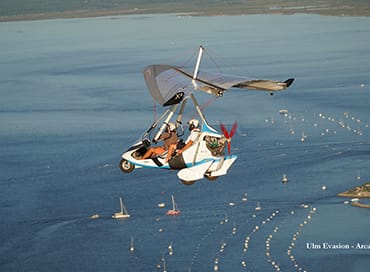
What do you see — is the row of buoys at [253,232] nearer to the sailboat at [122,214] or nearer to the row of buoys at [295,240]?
the row of buoys at [295,240]

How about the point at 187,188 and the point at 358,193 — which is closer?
the point at 358,193

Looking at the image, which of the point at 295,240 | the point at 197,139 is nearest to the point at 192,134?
the point at 197,139

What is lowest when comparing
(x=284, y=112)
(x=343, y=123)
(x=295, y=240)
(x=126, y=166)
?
(x=295, y=240)

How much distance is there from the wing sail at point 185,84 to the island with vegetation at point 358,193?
60.7m

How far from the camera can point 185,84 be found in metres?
26.2

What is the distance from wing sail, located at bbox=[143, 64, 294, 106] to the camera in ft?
80.3

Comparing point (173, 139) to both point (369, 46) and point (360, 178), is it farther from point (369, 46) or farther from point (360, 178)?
point (369, 46)

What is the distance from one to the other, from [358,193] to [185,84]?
210 feet

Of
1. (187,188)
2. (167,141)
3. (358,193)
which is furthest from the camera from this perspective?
(187,188)

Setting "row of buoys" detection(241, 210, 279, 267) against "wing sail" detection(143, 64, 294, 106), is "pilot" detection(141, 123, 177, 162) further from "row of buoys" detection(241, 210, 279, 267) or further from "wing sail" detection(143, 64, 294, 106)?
"row of buoys" detection(241, 210, 279, 267)

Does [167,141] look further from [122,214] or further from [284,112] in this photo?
[284,112]

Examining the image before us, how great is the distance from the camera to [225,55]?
6619 inches

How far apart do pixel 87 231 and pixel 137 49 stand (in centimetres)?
10717

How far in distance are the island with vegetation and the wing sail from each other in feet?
199
